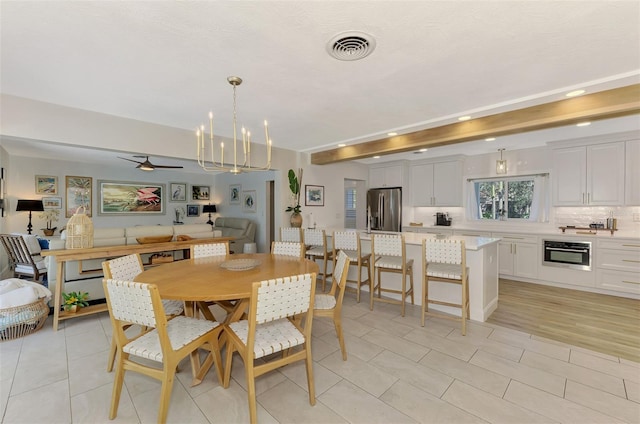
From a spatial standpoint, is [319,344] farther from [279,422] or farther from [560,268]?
[560,268]

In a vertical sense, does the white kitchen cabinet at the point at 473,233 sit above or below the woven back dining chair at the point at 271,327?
above

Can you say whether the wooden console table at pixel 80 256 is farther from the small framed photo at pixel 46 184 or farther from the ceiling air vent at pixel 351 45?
the small framed photo at pixel 46 184

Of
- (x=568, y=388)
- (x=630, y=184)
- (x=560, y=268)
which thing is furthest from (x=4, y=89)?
(x=630, y=184)

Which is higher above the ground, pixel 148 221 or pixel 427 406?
pixel 148 221

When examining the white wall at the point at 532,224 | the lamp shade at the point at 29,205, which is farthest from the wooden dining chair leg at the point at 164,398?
the lamp shade at the point at 29,205

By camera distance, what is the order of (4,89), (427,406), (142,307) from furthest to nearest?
(4,89), (427,406), (142,307)

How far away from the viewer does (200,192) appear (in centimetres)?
880

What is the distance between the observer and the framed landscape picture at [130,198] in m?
7.26

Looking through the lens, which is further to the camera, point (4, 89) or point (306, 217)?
point (306, 217)

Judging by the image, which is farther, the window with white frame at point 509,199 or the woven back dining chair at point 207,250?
the window with white frame at point 509,199

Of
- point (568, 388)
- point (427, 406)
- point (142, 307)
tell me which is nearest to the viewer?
point (142, 307)

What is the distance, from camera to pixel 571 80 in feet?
7.85

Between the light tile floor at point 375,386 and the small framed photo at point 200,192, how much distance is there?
6.25 m

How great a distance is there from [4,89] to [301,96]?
2.79 metres
